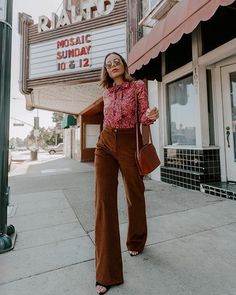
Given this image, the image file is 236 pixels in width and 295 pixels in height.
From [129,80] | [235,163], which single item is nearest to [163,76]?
[235,163]

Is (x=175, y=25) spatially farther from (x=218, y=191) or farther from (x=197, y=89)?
(x=218, y=191)

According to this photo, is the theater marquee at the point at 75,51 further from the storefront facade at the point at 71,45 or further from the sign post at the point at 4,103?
the sign post at the point at 4,103

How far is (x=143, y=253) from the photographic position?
1984 millimetres

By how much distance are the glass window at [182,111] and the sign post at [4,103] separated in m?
3.52

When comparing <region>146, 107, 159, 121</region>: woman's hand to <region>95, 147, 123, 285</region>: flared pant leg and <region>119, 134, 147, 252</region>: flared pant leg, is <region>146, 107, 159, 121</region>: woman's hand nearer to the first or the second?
<region>119, 134, 147, 252</region>: flared pant leg

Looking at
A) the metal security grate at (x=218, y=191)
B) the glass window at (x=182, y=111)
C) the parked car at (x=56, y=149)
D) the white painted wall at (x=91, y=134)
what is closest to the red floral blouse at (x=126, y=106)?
the metal security grate at (x=218, y=191)

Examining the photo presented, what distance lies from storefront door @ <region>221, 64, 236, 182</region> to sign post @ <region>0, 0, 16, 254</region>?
12.4 feet

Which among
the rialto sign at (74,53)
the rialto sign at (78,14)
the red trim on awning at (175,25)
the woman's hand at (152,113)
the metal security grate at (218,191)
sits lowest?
the metal security grate at (218,191)

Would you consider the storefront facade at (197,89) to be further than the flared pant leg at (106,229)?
Yes

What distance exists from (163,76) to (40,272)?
15.9 ft

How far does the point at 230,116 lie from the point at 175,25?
2058 millimetres

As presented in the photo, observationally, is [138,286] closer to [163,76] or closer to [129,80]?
[129,80]

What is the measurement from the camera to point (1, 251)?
2113 mm

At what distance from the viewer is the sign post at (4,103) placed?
2232mm
